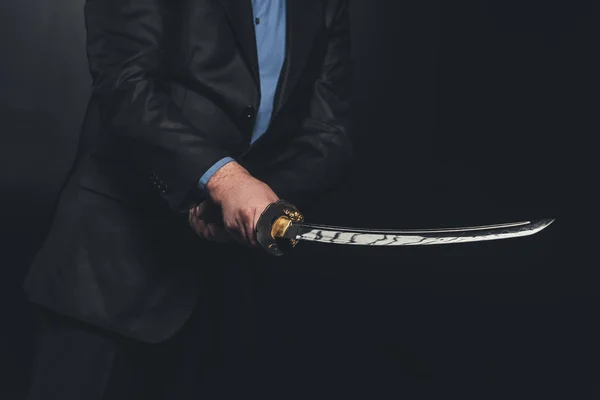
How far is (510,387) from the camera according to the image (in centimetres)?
242

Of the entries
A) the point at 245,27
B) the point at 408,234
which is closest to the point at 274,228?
the point at 408,234

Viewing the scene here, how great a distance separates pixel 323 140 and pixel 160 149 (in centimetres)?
36

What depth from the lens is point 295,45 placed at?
1524mm

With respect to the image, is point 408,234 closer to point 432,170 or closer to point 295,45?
point 295,45

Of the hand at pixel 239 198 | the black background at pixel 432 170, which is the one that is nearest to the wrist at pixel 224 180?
the hand at pixel 239 198

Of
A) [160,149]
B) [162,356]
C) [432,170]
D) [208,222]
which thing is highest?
[160,149]

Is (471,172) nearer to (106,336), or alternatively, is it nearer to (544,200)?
(544,200)

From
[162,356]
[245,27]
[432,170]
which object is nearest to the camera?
[245,27]

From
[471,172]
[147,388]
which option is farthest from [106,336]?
[471,172]

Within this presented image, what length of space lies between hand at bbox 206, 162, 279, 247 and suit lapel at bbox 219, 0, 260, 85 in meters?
0.19

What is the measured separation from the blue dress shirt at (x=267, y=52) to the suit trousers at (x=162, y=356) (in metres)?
0.29

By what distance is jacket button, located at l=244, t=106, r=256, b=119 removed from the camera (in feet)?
4.80

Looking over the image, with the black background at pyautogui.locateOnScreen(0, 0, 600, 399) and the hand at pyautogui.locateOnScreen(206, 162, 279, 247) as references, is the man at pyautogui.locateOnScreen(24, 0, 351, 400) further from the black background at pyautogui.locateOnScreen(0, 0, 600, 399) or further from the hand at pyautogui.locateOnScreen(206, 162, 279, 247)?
the black background at pyautogui.locateOnScreen(0, 0, 600, 399)

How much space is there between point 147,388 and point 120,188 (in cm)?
37
